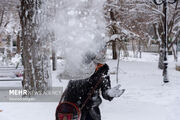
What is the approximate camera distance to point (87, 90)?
304 centimetres

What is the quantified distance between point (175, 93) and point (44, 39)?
468cm

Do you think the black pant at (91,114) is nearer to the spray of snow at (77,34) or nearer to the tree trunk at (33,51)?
the spray of snow at (77,34)

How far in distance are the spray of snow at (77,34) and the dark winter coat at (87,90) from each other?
114 mm

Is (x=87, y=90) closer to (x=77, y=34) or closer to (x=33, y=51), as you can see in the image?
(x=77, y=34)

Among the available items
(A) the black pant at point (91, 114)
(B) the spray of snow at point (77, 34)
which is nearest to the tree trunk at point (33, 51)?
(B) the spray of snow at point (77, 34)

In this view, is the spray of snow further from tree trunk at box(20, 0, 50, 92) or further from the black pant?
tree trunk at box(20, 0, 50, 92)

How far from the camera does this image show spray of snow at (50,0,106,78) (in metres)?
3.05

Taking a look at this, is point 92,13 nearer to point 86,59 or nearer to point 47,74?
point 86,59

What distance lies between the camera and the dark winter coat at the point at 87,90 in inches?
119

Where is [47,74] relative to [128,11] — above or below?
below

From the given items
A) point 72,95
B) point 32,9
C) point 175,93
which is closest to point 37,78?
point 32,9

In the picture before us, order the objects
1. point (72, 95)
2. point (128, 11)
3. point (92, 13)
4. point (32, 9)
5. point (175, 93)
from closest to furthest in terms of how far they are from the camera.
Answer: point (72, 95)
point (92, 13)
point (32, 9)
point (175, 93)
point (128, 11)

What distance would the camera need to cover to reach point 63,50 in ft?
10.6

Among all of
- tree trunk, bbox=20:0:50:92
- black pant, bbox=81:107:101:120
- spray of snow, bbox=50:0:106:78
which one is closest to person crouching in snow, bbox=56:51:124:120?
black pant, bbox=81:107:101:120
